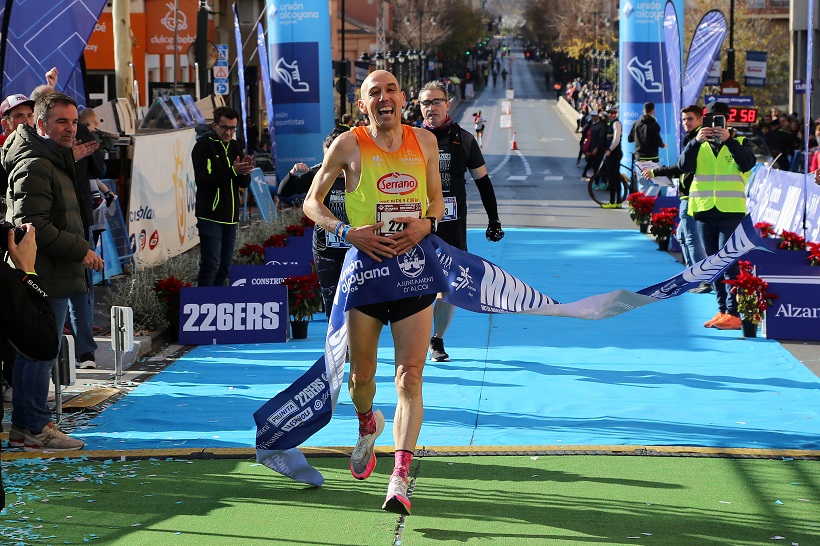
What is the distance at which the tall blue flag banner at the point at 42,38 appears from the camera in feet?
37.7

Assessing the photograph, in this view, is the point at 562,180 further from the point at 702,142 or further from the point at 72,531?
the point at 72,531

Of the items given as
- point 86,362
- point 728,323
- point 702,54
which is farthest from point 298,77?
point 86,362

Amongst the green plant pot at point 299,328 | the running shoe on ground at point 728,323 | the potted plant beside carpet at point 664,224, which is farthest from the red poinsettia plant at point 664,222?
the green plant pot at point 299,328

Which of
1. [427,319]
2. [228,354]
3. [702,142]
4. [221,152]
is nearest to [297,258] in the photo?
[221,152]

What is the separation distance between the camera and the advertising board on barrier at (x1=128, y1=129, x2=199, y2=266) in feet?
52.7

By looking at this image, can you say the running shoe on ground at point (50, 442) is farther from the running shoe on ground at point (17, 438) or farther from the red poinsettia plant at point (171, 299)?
the red poinsettia plant at point (171, 299)

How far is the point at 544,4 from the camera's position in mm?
142000

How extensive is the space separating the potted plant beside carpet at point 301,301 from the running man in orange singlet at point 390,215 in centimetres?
542

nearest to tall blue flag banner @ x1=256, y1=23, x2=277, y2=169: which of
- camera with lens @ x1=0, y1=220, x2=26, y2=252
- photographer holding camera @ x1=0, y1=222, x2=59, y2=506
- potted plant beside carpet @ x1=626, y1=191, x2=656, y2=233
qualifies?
potted plant beside carpet @ x1=626, y1=191, x2=656, y2=233

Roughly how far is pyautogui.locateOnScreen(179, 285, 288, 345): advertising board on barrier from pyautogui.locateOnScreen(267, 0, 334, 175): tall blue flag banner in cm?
1362

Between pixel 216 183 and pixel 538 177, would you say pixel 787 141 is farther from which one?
pixel 216 183

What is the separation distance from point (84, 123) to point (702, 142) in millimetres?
5707

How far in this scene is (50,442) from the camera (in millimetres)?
7309

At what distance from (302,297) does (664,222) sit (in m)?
8.19
